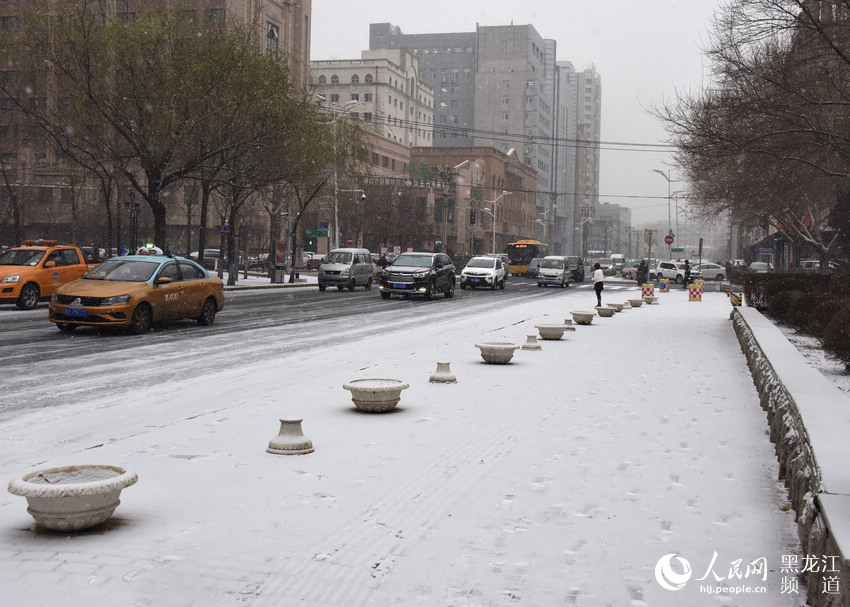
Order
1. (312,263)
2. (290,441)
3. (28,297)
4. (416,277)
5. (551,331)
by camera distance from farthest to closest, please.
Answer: (312,263)
(416,277)
(28,297)
(551,331)
(290,441)

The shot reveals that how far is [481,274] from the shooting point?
1750 inches

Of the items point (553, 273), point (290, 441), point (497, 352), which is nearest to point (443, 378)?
point (497, 352)

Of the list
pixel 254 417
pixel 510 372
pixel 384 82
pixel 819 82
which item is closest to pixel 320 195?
pixel 819 82

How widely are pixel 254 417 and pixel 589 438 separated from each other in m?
3.28

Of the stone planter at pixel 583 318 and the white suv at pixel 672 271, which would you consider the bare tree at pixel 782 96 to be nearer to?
the stone planter at pixel 583 318

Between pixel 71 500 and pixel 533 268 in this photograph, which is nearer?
pixel 71 500

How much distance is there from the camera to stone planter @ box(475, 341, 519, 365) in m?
13.5

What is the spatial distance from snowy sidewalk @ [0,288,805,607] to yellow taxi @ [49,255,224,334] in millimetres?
6581

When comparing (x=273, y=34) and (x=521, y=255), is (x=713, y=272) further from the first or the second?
(x=273, y=34)

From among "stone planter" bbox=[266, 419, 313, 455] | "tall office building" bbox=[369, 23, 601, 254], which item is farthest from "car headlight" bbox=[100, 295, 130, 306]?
"tall office building" bbox=[369, 23, 601, 254]

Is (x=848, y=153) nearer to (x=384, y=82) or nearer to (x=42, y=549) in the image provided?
(x=42, y=549)

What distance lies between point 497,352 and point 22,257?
56.2ft

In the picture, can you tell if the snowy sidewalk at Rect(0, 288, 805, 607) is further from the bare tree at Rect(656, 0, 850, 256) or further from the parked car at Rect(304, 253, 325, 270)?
the parked car at Rect(304, 253, 325, 270)

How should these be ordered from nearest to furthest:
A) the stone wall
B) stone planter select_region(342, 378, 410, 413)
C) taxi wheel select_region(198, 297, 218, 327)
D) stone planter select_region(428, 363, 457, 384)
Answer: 1. the stone wall
2. stone planter select_region(342, 378, 410, 413)
3. stone planter select_region(428, 363, 457, 384)
4. taxi wheel select_region(198, 297, 218, 327)
